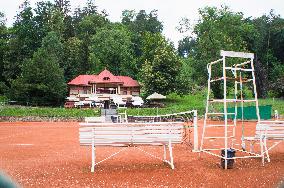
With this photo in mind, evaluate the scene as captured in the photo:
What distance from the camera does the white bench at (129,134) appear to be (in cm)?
759

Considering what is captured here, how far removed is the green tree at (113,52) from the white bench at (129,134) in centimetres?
5852

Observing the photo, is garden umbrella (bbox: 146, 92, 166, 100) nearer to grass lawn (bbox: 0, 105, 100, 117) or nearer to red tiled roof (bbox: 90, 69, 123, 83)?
red tiled roof (bbox: 90, 69, 123, 83)

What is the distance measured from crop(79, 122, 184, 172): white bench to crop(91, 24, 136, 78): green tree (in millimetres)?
58516

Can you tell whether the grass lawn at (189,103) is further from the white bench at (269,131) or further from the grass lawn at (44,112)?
the white bench at (269,131)

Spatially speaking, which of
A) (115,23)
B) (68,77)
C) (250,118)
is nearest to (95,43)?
(68,77)

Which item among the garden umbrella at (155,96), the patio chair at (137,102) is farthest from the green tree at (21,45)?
the garden umbrella at (155,96)

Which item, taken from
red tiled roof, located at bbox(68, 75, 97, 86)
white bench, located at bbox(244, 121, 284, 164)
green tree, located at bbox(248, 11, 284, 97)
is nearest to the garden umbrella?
red tiled roof, located at bbox(68, 75, 97, 86)

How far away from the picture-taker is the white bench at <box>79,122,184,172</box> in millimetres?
7590

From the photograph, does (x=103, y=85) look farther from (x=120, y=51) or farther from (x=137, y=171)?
(x=137, y=171)

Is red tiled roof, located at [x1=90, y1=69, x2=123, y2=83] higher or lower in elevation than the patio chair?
higher

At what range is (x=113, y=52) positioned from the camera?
66.2 metres

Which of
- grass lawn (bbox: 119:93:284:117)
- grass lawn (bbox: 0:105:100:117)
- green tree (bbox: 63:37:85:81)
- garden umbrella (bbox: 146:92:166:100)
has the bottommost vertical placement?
grass lawn (bbox: 0:105:100:117)

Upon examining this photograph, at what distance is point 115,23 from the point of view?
82.9 m

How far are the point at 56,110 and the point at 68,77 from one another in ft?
98.7
